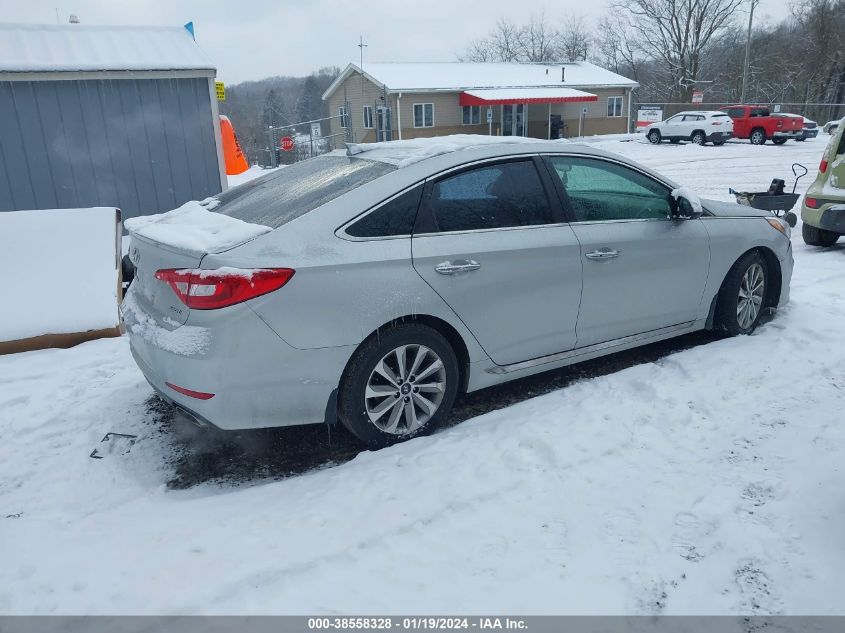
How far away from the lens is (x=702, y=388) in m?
4.12

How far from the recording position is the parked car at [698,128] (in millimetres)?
28453

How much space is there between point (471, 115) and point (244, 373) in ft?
114

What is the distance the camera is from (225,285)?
2977 mm

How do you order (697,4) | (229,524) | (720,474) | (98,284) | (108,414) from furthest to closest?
(697,4), (98,284), (108,414), (720,474), (229,524)

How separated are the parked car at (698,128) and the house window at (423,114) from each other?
11.2m

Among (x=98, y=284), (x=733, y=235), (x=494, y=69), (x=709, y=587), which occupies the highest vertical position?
(x=494, y=69)

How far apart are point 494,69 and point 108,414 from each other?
38057 millimetres

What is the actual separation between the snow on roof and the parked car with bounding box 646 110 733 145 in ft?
81.4

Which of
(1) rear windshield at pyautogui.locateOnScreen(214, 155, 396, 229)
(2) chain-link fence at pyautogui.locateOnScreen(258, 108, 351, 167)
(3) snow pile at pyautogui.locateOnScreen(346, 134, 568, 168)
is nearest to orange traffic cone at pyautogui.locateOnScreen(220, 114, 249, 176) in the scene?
(2) chain-link fence at pyautogui.locateOnScreen(258, 108, 351, 167)

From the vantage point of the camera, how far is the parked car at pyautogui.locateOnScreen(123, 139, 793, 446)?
10.1ft

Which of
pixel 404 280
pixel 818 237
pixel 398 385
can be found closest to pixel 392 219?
pixel 404 280

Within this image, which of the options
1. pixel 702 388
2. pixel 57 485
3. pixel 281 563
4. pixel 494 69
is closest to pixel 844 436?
pixel 702 388

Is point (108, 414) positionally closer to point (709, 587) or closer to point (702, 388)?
point (709, 587)

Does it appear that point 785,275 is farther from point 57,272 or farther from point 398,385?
point 57,272
